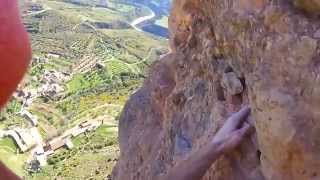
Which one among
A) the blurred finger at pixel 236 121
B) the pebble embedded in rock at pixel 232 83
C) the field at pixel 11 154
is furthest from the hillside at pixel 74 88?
the blurred finger at pixel 236 121

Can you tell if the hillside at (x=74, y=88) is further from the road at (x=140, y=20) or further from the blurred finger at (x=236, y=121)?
the blurred finger at (x=236, y=121)

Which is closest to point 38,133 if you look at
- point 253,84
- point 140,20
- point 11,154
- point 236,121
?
point 11,154

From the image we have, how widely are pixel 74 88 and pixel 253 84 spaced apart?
162 feet

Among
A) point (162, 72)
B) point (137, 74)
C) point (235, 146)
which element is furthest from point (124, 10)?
point (235, 146)

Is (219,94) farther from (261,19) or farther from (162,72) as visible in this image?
(162,72)

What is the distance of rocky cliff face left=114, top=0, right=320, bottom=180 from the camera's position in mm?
3879

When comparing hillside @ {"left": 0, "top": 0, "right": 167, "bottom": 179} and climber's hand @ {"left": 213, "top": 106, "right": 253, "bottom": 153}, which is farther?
hillside @ {"left": 0, "top": 0, "right": 167, "bottom": 179}

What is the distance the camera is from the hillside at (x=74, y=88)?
35469 millimetres

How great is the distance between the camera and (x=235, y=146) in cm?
469

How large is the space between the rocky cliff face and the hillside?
20628 millimetres

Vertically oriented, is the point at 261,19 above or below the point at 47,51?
above

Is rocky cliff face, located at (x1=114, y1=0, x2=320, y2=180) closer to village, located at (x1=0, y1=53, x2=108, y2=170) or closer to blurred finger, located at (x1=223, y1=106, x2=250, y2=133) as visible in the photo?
blurred finger, located at (x1=223, y1=106, x2=250, y2=133)

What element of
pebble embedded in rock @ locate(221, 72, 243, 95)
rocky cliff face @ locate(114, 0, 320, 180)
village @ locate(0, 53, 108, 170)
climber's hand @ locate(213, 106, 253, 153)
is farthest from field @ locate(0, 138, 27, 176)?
climber's hand @ locate(213, 106, 253, 153)

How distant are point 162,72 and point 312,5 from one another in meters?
6.26
